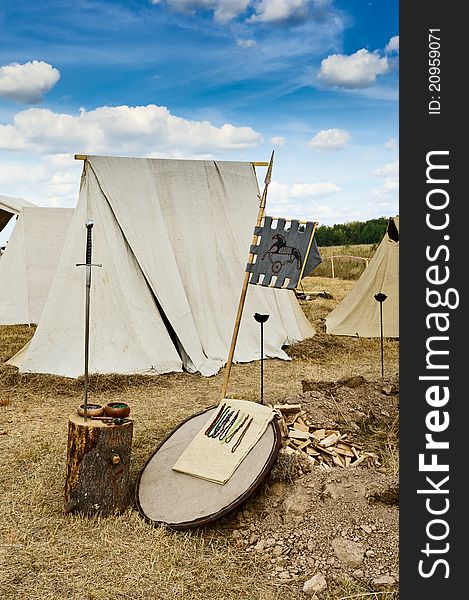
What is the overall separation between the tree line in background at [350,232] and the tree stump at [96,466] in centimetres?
2866

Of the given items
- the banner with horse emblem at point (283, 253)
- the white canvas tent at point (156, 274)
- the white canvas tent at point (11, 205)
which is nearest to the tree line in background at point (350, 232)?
the white canvas tent at point (11, 205)

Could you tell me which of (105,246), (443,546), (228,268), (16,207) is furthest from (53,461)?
(16,207)

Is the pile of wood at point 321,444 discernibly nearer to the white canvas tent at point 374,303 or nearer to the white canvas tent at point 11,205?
the white canvas tent at point 374,303

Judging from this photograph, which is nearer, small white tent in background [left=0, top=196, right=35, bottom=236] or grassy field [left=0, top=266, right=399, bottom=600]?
grassy field [left=0, top=266, right=399, bottom=600]

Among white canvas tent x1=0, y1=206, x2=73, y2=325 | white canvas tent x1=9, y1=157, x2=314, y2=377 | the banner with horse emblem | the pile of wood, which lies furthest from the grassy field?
white canvas tent x1=0, y1=206, x2=73, y2=325

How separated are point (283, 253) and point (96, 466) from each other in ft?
5.76

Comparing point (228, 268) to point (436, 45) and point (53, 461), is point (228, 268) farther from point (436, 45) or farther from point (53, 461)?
point (436, 45)

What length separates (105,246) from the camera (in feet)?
24.5

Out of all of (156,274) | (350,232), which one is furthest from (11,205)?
(350,232)

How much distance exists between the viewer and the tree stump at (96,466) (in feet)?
12.0

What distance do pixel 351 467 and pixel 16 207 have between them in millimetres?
8621

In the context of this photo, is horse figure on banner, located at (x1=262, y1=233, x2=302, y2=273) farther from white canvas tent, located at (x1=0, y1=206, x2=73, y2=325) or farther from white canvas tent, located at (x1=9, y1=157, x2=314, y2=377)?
white canvas tent, located at (x1=0, y1=206, x2=73, y2=325)

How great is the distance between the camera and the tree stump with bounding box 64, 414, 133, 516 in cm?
367

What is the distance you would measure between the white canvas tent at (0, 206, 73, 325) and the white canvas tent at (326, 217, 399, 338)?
449 cm
